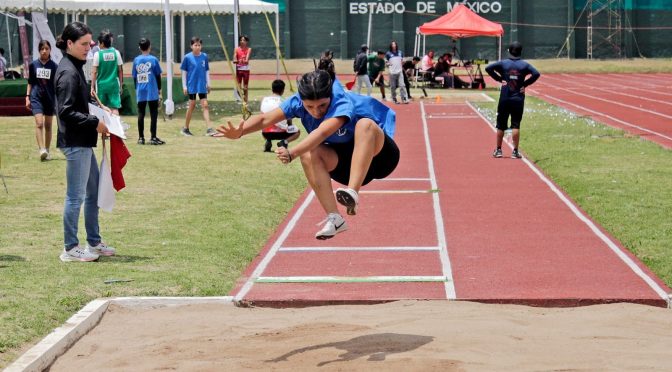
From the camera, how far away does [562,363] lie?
6559 mm

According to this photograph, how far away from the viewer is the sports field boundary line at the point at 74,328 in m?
6.60

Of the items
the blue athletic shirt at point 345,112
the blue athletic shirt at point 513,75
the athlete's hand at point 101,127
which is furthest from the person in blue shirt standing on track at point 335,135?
the blue athletic shirt at point 513,75

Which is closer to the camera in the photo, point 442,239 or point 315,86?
point 315,86

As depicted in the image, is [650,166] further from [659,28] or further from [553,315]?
[659,28]

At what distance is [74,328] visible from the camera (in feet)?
24.4

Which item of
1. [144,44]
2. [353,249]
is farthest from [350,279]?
[144,44]

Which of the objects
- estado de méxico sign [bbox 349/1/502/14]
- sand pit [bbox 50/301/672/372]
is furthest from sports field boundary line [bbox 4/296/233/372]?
estado de méxico sign [bbox 349/1/502/14]

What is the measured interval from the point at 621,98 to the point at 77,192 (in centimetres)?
2669

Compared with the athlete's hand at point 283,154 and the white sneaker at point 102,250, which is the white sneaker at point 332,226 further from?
the white sneaker at point 102,250

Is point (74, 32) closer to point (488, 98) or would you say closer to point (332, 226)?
point (332, 226)

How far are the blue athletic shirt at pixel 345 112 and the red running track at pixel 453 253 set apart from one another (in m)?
1.61

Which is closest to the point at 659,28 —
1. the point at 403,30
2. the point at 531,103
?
the point at 403,30

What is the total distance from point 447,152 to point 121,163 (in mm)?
9953

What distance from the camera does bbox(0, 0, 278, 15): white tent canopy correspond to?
88.3ft
